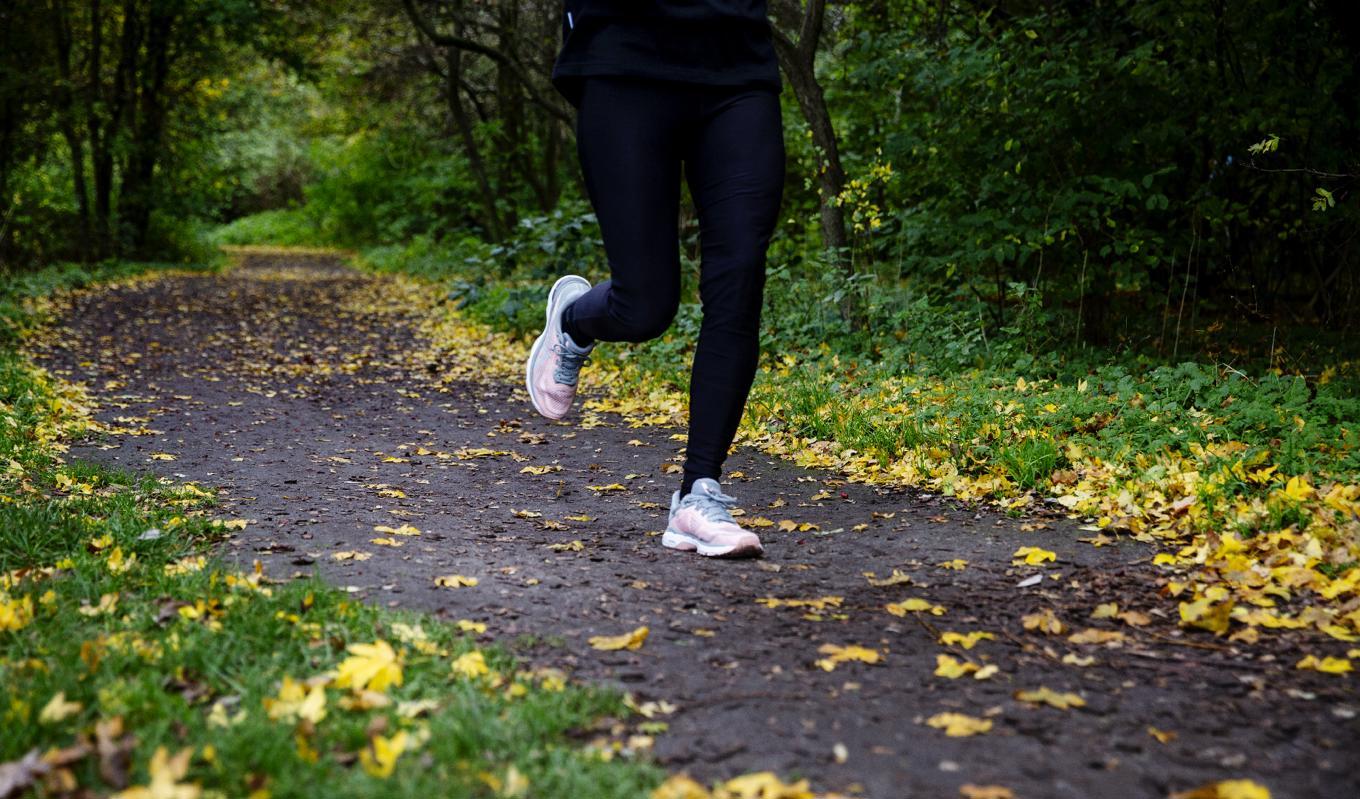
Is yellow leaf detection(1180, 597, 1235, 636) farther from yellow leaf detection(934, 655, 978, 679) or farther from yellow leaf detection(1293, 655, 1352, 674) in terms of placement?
yellow leaf detection(934, 655, 978, 679)

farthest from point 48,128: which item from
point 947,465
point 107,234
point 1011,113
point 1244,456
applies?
point 1244,456

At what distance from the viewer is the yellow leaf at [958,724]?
2025 millimetres

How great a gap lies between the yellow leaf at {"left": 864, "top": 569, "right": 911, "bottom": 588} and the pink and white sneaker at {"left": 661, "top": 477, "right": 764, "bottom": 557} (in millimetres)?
362

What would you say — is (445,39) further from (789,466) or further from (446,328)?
(789,466)

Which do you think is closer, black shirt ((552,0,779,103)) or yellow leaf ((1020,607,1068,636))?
yellow leaf ((1020,607,1068,636))

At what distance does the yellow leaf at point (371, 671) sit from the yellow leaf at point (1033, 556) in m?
1.94

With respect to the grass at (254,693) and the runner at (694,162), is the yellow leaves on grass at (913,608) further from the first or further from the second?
the grass at (254,693)

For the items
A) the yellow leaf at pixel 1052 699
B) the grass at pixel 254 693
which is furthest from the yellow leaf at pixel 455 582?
the yellow leaf at pixel 1052 699

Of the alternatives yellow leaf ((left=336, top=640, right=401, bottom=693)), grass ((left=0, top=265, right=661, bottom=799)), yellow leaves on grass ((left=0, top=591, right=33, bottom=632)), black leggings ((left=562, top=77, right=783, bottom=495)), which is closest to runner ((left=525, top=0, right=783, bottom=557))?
black leggings ((left=562, top=77, right=783, bottom=495))

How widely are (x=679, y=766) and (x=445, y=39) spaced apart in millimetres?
11636

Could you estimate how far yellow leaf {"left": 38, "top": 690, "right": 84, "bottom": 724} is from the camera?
1949mm

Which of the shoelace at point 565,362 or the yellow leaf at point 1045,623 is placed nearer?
the yellow leaf at point 1045,623

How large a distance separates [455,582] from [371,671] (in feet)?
2.48

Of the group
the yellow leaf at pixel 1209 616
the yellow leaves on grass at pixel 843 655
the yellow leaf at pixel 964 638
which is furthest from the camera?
the yellow leaf at pixel 1209 616
